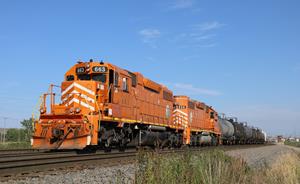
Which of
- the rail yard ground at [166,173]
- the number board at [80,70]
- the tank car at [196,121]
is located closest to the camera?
the rail yard ground at [166,173]

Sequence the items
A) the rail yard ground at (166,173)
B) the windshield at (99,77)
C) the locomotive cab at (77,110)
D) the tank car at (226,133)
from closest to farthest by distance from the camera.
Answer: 1. the rail yard ground at (166,173)
2. the locomotive cab at (77,110)
3. the windshield at (99,77)
4. the tank car at (226,133)

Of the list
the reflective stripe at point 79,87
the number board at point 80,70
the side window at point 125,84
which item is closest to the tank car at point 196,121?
the side window at point 125,84

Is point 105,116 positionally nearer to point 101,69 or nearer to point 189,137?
point 101,69

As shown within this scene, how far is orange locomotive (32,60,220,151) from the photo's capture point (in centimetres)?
1345

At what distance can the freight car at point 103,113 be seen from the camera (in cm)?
1346

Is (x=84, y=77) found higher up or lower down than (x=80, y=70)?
lower down

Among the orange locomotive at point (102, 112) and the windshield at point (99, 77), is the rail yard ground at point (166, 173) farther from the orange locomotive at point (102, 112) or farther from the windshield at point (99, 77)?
the windshield at point (99, 77)

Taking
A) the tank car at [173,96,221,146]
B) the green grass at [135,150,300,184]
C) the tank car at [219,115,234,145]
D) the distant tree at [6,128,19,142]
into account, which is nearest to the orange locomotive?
the green grass at [135,150,300,184]

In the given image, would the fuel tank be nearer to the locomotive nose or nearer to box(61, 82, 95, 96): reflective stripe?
box(61, 82, 95, 96): reflective stripe

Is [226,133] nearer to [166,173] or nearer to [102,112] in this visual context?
[102,112]

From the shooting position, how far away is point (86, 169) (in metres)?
9.91

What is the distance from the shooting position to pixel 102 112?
14617 mm

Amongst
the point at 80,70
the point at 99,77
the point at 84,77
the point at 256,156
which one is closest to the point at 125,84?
the point at 99,77

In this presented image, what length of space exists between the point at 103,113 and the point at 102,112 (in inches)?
2.3
